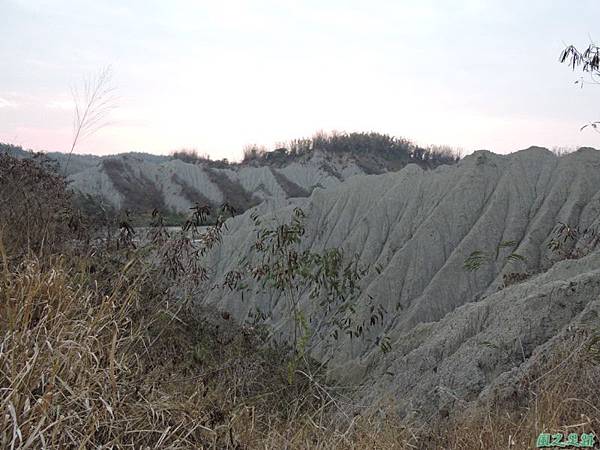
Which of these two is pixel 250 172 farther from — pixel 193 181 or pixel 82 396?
pixel 82 396

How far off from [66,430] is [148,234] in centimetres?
336

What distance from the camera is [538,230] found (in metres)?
17.5

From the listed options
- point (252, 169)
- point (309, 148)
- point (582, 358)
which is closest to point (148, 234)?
point (582, 358)

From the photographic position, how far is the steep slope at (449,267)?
A: 7.58m

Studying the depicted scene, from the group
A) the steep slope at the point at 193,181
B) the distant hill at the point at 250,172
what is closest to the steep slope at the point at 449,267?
the distant hill at the point at 250,172

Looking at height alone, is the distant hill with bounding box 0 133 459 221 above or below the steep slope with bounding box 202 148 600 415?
above

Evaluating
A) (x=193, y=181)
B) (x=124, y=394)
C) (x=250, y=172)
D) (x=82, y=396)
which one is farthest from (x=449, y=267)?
(x=250, y=172)

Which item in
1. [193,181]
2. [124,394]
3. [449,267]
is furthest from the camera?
[193,181]

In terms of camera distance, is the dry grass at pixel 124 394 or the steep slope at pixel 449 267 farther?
the steep slope at pixel 449 267

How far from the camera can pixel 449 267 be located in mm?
17172

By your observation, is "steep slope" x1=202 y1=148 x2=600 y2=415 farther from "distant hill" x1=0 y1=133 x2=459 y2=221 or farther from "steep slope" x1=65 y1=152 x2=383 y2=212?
"steep slope" x1=65 y1=152 x2=383 y2=212

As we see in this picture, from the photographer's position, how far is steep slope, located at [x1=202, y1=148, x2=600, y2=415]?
7582 mm

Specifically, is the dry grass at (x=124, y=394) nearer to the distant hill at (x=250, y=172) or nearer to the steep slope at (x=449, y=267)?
the steep slope at (x=449, y=267)

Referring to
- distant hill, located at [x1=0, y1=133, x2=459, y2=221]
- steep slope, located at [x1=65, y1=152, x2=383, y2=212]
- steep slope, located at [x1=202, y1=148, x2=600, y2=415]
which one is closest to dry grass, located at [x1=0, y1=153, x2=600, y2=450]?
steep slope, located at [x1=202, y1=148, x2=600, y2=415]
